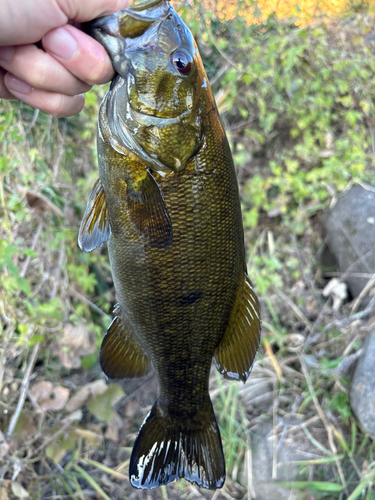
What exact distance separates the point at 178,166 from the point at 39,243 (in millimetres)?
1612

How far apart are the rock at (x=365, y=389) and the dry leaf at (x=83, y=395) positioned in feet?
5.39

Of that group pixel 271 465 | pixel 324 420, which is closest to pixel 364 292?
pixel 324 420

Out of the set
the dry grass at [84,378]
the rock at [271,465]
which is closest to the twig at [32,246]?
the dry grass at [84,378]

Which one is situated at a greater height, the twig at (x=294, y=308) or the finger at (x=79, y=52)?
the finger at (x=79, y=52)

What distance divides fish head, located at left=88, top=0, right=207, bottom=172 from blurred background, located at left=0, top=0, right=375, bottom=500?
37.1 inches

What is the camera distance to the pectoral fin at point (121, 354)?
1214 millimetres

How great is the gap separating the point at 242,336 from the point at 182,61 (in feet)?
2.88

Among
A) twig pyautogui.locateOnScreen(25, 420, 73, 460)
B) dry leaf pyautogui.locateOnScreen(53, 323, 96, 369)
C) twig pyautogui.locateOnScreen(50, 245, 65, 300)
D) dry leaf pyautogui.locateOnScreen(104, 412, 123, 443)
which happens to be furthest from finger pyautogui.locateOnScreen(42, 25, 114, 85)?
dry leaf pyautogui.locateOnScreen(104, 412, 123, 443)

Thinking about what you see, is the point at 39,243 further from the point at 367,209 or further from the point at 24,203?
the point at 367,209

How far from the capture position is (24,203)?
77.0 inches

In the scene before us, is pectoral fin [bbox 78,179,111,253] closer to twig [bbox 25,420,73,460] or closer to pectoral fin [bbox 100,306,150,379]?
pectoral fin [bbox 100,306,150,379]

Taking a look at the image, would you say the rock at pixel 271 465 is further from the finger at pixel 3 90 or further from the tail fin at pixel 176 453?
the finger at pixel 3 90

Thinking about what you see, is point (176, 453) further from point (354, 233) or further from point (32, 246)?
point (354, 233)

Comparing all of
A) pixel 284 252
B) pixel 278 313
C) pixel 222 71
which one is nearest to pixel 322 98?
pixel 222 71
